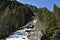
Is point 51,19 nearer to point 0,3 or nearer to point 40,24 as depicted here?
point 40,24

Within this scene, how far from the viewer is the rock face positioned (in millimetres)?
57050

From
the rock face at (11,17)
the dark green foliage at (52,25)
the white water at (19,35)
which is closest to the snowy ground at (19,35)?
the white water at (19,35)

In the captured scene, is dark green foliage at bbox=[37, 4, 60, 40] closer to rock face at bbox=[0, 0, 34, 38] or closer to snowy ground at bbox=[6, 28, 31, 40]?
snowy ground at bbox=[6, 28, 31, 40]

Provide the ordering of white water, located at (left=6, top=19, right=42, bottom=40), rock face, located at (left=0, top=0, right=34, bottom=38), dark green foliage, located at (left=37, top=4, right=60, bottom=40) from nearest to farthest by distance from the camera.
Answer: dark green foliage, located at (left=37, top=4, right=60, bottom=40)
white water, located at (left=6, top=19, right=42, bottom=40)
rock face, located at (left=0, top=0, right=34, bottom=38)

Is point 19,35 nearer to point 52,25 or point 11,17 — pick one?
point 11,17

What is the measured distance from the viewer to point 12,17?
63500 mm

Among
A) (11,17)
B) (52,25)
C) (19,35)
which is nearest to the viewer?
(52,25)

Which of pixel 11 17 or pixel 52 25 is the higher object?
pixel 11 17

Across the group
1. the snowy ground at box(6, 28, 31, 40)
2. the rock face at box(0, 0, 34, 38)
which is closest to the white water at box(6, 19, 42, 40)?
the snowy ground at box(6, 28, 31, 40)

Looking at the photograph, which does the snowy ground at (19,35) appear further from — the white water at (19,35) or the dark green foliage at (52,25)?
the dark green foliage at (52,25)

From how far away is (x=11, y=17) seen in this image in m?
63.0

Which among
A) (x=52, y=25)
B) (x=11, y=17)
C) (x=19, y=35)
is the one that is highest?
(x=11, y=17)

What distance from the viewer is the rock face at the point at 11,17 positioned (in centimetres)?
5705

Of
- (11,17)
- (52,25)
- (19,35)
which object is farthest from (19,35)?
(52,25)
